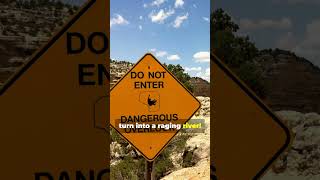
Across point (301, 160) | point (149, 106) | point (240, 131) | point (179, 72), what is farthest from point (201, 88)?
point (240, 131)

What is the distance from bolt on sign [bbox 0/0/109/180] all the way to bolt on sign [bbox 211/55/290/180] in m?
0.89

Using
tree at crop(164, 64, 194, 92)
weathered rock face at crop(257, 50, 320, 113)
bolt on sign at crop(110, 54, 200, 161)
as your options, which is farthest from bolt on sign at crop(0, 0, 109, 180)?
tree at crop(164, 64, 194, 92)

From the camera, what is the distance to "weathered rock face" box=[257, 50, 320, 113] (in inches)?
1023

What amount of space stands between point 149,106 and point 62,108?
530 centimetres

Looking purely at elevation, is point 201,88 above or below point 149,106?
above

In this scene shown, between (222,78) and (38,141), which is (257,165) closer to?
(222,78)

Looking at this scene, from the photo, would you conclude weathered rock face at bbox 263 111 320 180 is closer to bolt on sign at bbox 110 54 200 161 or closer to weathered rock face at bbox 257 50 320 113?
bolt on sign at bbox 110 54 200 161

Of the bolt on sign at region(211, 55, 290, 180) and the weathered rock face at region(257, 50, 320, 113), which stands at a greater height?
the weathered rock face at region(257, 50, 320, 113)

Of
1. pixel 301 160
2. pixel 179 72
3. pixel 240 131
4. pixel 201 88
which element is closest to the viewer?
pixel 240 131

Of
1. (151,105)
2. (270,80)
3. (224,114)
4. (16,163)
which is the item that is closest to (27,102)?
(16,163)

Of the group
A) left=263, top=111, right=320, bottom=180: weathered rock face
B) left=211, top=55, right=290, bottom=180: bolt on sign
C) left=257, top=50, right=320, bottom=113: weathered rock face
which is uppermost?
left=257, top=50, right=320, bottom=113: weathered rock face

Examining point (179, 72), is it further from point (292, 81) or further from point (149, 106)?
point (149, 106)

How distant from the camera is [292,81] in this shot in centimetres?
3084

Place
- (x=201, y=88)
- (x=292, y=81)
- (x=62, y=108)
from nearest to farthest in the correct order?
1. (x=62, y=108)
2. (x=292, y=81)
3. (x=201, y=88)
